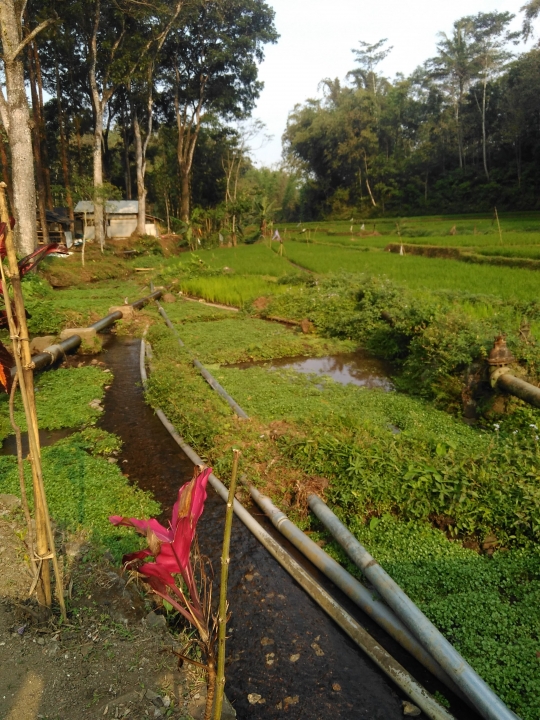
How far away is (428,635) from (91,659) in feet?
4.98

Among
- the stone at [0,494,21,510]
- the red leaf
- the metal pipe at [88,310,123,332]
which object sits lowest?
the stone at [0,494,21,510]

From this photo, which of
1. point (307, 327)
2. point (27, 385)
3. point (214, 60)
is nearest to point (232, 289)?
point (307, 327)

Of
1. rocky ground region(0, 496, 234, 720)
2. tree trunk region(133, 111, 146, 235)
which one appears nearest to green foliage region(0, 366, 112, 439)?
rocky ground region(0, 496, 234, 720)

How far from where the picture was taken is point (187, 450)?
460 cm

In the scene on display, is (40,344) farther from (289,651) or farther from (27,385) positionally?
(289,651)

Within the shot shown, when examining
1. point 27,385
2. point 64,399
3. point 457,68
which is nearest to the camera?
point 27,385

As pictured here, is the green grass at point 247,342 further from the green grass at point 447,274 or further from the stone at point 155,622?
the stone at point 155,622

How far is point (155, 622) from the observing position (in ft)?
7.55

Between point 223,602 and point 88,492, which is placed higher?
point 223,602

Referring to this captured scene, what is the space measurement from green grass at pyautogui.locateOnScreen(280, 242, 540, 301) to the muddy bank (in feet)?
23.9

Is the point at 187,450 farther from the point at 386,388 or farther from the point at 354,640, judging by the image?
the point at 386,388

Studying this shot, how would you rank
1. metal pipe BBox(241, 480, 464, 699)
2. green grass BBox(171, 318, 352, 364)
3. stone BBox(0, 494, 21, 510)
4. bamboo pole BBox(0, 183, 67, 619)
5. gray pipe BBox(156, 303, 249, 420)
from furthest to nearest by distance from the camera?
green grass BBox(171, 318, 352, 364) < gray pipe BBox(156, 303, 249, 420) < stone BBox(0, 494, 21, 510) < metal pipe BBox(241, 480, 464, 699) < bamboo pole BBox(0, 183, 67, 619)

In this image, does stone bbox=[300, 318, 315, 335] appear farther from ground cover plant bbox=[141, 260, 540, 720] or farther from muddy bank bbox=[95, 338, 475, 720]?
muddy bank bbox=[95, 338, 475, 720]

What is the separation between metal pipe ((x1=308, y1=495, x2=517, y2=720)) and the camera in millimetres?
2057
